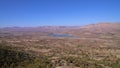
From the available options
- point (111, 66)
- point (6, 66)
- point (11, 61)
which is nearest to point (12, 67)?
point (6, 66)

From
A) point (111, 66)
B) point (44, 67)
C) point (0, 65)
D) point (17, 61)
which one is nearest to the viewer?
point (0, 65)

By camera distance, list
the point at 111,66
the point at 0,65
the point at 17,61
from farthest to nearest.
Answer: the point at 111,66 < the point at 17,61 < the point at 0,65

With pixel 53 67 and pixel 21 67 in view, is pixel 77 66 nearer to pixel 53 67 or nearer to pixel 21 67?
pixel 53 67

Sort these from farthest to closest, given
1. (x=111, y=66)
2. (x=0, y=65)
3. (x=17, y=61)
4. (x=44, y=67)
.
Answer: (x=111, y=66) → (x=17, y=61) → (x=44, y=67) → (x=0, y=65)

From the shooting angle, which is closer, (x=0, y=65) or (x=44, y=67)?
(x=0, y=65)

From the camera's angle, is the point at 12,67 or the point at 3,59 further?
the point at 3,59

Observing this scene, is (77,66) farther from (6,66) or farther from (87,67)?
(6,66)

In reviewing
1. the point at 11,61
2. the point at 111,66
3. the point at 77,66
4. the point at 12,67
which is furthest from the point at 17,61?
the point at 111,66

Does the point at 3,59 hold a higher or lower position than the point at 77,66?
higher

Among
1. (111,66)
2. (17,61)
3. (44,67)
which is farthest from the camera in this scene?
(111,66)
